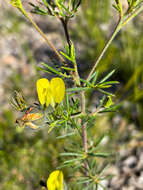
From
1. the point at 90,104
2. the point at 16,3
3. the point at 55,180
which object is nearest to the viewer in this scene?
the point at 16,3

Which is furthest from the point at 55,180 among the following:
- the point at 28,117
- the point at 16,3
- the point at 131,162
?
the point at 131,162

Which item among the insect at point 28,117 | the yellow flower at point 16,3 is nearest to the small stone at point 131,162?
the insect at point 28,117

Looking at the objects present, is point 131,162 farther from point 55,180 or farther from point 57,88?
point 57,88

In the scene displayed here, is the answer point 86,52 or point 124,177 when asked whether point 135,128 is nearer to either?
point 124,177

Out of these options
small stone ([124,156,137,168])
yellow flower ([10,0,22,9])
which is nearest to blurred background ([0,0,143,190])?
small stone ([124,156,137,168])

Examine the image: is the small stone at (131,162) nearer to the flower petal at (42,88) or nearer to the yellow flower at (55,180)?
the yellow flower at (55,180)

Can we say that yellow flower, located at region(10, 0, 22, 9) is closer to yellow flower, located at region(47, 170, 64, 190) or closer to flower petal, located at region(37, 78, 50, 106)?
flower petal, located at region(37, 78, 50, 106)
